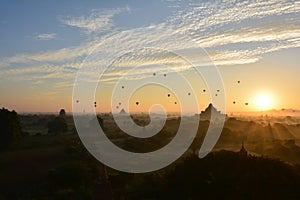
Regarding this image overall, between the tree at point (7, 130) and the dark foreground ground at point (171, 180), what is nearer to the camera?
the dark foreground ground at point (171, 180)

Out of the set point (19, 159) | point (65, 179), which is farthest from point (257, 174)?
point (19, 159)

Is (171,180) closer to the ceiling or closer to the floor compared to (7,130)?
closer to the floor

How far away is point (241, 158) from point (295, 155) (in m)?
24.6

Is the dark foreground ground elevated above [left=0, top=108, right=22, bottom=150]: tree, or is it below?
below

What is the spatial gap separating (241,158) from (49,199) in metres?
13.4

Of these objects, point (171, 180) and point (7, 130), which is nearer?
A: point (171, 180)

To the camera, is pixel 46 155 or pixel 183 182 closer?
pixel 183 182

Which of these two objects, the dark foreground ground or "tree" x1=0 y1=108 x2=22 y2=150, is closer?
the dark foreground ground

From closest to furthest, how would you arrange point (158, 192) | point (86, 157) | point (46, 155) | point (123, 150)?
point (158, 192), point (86, 157), point (46, 155), point (123, 150)

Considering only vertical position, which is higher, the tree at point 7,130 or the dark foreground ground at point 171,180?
the tree at point 7,130

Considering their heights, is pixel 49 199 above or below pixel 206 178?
below

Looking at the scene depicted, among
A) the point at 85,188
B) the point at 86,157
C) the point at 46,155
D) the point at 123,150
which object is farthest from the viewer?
the point at 123,150

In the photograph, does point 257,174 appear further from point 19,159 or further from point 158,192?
point 19,159

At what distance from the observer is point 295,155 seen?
1748 inches
